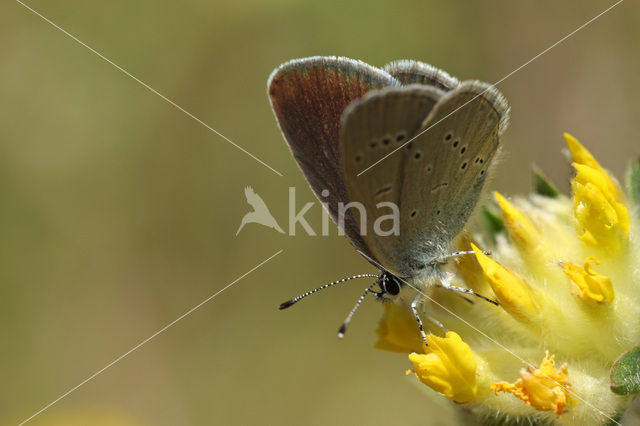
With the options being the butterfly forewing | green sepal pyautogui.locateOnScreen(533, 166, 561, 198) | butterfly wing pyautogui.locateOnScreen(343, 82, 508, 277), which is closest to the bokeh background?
green sepal pyautogui.locateOnScreen(533, 166, 561, 198)

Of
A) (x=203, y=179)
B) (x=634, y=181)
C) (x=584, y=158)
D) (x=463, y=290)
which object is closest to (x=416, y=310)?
(x=463, y=290)

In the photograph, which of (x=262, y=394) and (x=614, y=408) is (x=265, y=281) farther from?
(x=614, y=408)

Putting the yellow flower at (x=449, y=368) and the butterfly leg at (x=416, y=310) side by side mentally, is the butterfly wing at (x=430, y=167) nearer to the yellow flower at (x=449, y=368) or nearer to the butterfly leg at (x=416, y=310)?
the butterfly leg at (x=416, y=310)

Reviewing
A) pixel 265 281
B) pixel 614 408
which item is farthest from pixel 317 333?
pixel 614 408

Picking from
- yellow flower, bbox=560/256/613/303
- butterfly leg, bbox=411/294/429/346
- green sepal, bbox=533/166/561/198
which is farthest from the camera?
green sepal, bbox=533/166/561/198

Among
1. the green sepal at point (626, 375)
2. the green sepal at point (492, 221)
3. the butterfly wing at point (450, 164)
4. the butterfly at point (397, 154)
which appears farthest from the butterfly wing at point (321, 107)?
the green sepal at point (626, 375)

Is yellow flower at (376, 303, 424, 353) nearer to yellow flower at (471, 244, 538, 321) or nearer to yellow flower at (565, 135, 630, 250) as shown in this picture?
yellow flower at (471, 244, 538, 321)
